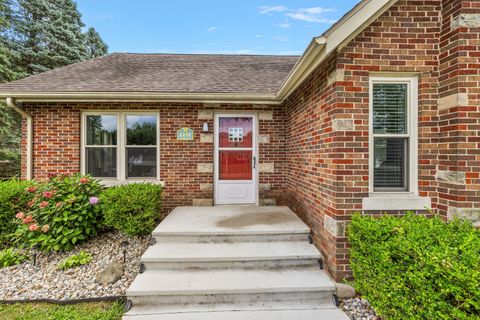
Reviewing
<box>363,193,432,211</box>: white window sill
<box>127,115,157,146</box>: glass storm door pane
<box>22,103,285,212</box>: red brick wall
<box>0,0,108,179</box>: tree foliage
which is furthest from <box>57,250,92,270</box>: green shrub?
<box>0,0,108,179</box>: tree foliage

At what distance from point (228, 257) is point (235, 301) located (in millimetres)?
594

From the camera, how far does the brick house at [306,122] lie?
320 centimetres

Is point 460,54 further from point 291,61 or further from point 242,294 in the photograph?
point 291,61

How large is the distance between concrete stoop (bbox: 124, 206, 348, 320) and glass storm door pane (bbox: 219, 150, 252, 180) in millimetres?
1571

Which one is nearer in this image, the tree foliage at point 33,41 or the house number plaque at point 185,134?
the house number plaque at point 185,134

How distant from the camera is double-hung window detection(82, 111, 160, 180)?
5.88 meters

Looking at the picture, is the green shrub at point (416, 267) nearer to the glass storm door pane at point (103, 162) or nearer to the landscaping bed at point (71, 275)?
the landscaping bed at point (71, 275)

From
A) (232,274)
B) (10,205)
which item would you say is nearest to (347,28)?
(232,274)

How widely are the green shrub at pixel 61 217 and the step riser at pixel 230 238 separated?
61.4 inches

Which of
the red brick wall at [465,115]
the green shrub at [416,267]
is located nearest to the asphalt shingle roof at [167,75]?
the red brick wall at [465,115]

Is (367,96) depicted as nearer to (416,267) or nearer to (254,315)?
(416,267)

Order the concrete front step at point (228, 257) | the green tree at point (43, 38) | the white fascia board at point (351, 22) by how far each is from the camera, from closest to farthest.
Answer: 1. the white fascia board at point (351, 22)
2. the concrete front step at point (228, 257)
3. the green tree at point (43, 38)

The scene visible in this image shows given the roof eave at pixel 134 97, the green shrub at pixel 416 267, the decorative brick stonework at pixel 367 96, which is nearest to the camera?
the green shrub at pixel 416 267

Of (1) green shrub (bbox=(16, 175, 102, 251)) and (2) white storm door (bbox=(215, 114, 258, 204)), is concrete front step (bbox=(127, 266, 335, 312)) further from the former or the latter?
(2) white storm door (bbox=(215, 114, 258, 204))
